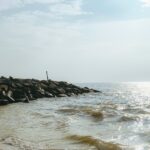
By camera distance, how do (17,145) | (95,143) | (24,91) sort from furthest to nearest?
1. (24,91)
2. (95,143)
3. (17,145)

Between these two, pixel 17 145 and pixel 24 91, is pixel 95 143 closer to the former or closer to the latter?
pixel 17 145

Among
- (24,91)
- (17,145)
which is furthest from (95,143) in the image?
(24,91)

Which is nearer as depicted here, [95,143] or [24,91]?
[95,143]

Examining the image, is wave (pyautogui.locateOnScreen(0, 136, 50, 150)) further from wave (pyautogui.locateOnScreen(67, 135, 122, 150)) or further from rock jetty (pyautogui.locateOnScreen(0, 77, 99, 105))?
rock jetty (pyautogui.locateOnScreen(0, 77, 99, 105))

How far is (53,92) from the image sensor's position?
4216 cm

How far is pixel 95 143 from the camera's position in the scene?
38.0 feet

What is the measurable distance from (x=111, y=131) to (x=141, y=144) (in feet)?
10.2

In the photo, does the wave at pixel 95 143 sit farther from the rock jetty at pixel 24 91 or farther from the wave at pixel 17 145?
the rock jetty at pixel 24 91

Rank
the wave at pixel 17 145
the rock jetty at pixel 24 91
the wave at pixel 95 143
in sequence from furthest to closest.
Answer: the rock jetty at pixel 24 91
the wave at pixel 95 143
the wave at pixel 17 145

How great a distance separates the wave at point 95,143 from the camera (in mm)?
10977

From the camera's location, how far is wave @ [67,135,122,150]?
1098cm

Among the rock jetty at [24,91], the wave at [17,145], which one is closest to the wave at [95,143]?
the wave at [17,145]

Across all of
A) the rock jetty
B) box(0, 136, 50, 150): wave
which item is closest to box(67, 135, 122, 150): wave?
box(0, 136, 50, 150): wave

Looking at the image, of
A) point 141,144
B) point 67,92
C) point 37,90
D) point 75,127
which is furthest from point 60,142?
point 67,92
